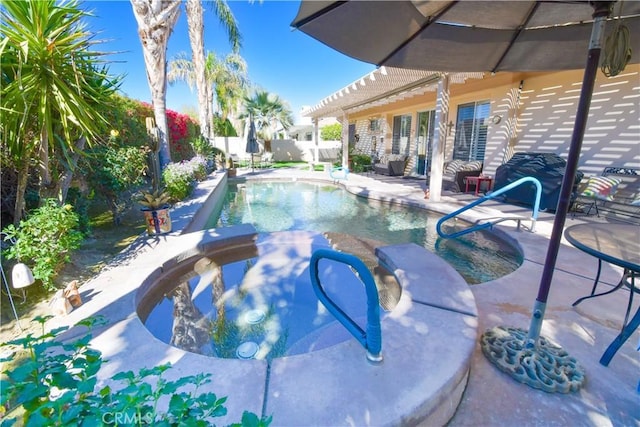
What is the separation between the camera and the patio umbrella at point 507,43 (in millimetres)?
1634

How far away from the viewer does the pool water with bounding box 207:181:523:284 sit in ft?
13.5

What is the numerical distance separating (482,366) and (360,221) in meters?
4.55

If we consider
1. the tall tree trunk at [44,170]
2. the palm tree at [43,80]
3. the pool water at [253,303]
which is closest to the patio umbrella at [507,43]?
the pool water at [253,303]

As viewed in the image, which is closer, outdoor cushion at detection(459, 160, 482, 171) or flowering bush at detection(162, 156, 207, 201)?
flowering bush at detection(162, 156, 207, 201)

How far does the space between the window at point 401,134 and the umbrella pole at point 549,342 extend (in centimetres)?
1107

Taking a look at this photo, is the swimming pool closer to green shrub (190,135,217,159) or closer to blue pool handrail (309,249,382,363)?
blue pool handrail (309,249,382,363)

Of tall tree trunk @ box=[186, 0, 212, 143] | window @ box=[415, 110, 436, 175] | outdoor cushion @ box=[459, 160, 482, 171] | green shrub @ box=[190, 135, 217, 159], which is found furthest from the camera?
tall tree trunk @ box=[186, 0, 212, 143]

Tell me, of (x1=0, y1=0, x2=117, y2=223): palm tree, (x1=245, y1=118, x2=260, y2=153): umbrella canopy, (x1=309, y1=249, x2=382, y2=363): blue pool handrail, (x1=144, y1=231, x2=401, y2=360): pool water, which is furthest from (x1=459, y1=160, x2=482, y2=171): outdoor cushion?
(x1=245, y1=118, x2=260, y2=153): umbrella canopy

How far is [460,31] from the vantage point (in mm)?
2744

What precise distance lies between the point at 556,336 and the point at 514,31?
9.28ft

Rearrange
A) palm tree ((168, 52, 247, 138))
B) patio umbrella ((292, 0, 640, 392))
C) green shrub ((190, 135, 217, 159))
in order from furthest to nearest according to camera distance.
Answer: palm tree ((168, 52, 247, 138))
green shrub ((190, 135, 217, 159))
patio umbrella ((292, 0, 640, 392))

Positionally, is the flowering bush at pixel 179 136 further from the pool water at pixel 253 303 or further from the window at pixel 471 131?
the window at pixel 471 131

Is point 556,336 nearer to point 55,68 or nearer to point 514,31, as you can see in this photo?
point 514,31

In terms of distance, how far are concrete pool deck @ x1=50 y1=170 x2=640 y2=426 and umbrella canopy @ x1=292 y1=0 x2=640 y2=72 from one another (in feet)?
7.44
